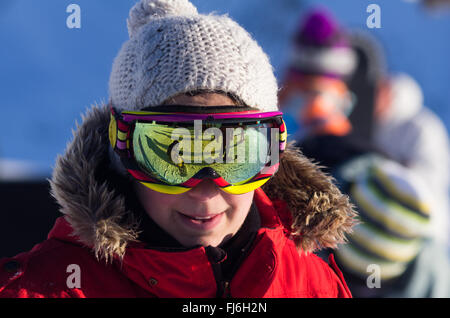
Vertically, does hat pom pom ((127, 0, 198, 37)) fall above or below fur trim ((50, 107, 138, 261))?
above

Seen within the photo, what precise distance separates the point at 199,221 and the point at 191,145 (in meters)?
0.26

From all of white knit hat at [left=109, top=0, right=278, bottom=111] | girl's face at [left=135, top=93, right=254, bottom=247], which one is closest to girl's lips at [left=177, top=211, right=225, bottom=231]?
girl's face at [left=135, top=93, right=254, bottom=247]

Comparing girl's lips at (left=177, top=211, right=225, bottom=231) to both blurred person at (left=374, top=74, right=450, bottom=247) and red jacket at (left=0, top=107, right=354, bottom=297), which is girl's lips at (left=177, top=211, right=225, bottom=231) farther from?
blurred person at (left=374, top=74, right=450, bottom=247)

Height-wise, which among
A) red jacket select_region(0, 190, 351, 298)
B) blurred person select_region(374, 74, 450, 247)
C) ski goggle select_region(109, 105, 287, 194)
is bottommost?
blurred person select_region(374, 74, 450, 247)

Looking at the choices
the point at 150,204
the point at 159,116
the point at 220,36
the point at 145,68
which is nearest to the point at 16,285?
the point at 150,204

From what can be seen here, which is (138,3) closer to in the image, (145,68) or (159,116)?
(145,68)

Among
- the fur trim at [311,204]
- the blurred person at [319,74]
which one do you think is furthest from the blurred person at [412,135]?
the fur trim at [311,204]

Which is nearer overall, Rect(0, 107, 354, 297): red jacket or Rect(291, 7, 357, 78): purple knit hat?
Rect(0, 107, 354, 297): red jacket

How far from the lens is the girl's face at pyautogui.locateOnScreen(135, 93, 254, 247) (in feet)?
5.73

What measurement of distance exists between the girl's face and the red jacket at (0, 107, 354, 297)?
0.24 feet

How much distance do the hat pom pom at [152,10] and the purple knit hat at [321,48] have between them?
141 inches

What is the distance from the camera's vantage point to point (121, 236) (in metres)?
1.73

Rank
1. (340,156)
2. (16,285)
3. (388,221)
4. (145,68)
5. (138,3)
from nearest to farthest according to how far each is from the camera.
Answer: (16,285) → (145,68) → (138,3) → (388,221) → (340,156)

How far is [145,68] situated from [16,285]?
774 millimetres
